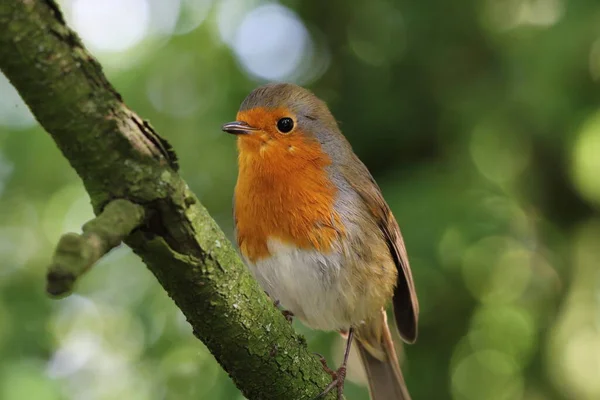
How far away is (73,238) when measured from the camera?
1486 mm

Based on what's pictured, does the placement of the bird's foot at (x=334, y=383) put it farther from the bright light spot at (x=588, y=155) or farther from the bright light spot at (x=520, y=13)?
the bright light spot at (x=520, y=13)

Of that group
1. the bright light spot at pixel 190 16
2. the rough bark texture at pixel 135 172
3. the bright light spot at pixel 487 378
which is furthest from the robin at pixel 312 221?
the bright light spot at pixel 190 16

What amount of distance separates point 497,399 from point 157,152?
11.2 feet

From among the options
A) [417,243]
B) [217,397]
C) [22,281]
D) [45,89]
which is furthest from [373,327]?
[45,89]

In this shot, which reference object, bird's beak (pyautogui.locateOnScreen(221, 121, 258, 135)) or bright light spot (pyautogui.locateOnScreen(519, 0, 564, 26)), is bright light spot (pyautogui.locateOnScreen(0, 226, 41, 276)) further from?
bright light spot (pyautogui.locateOnScreen(519, 0, 564, 26))

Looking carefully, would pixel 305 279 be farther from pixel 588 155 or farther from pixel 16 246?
pixel 16 246

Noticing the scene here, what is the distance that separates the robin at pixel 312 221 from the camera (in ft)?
10.8

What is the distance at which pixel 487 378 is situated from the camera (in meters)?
4.39

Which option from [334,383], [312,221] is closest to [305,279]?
[312,221]

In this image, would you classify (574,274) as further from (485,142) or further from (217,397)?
(217,397)

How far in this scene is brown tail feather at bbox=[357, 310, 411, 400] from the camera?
4043mm

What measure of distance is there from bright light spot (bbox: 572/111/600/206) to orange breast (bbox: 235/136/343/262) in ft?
5.12

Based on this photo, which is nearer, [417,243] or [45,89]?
[45,89]

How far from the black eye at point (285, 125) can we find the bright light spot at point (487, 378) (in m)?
1.84
